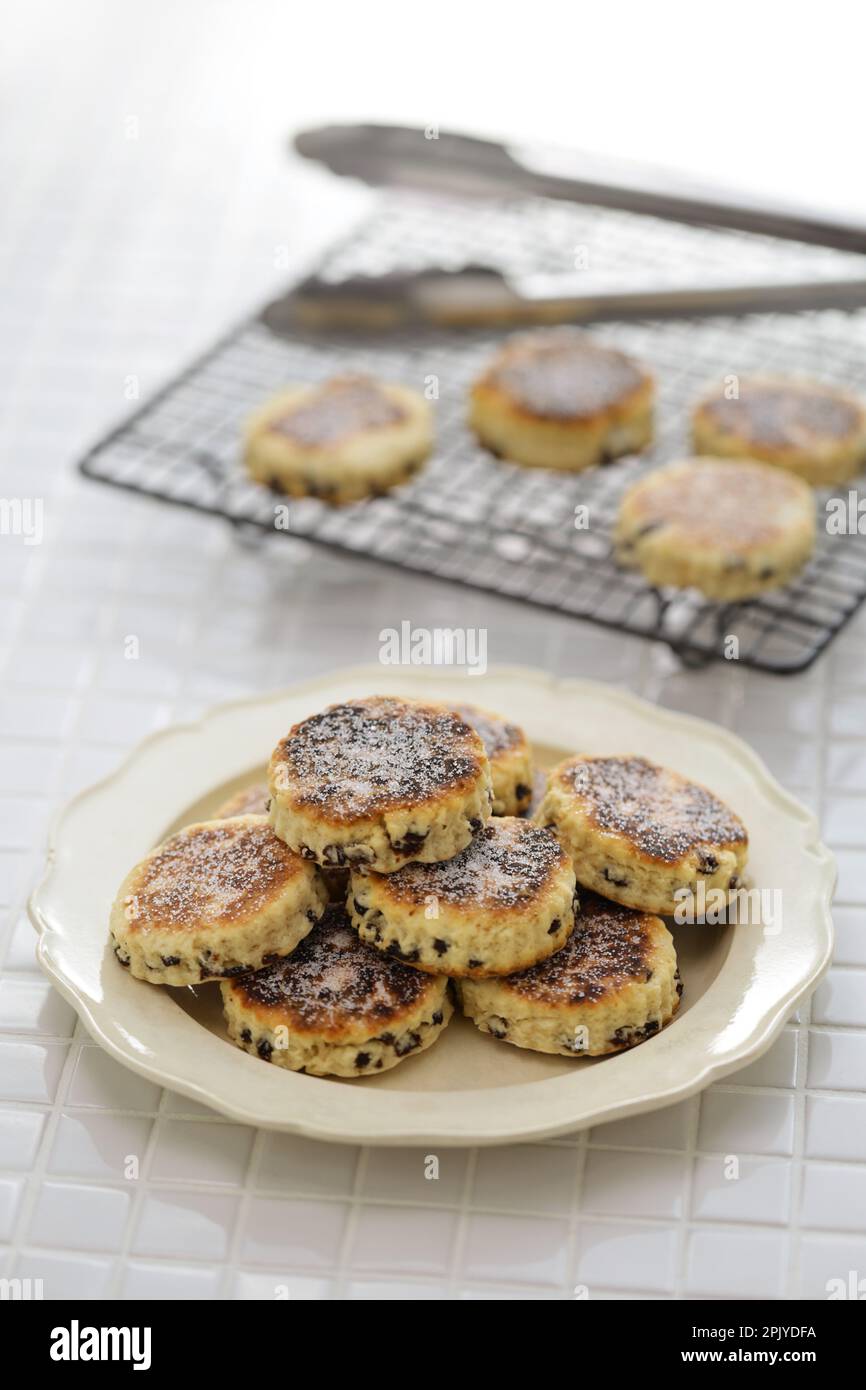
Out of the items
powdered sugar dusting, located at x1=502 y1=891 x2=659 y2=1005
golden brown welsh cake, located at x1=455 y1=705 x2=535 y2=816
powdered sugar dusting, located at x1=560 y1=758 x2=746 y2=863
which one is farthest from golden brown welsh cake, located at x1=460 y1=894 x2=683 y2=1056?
golden brown welsh cake, located at x1=455 y1=705 x2=535 y2=816

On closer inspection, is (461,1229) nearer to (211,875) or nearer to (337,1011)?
(337,1011)

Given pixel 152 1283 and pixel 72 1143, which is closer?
pixel 152 1283

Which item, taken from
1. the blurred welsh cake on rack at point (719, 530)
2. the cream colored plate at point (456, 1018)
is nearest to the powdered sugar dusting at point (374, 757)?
the cream colored plate at point (456, 1018)

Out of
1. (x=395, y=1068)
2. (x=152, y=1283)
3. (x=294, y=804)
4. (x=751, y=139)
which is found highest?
(x=751, y=139)

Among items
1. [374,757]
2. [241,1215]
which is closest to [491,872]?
[374,757]

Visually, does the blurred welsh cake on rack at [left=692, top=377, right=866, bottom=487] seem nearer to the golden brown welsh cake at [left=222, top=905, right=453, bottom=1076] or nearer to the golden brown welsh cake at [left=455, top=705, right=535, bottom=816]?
the golden brown welsh cake at [left=455, top=705, right=535, bottom=816]

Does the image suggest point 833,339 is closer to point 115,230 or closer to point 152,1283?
point 115,230
